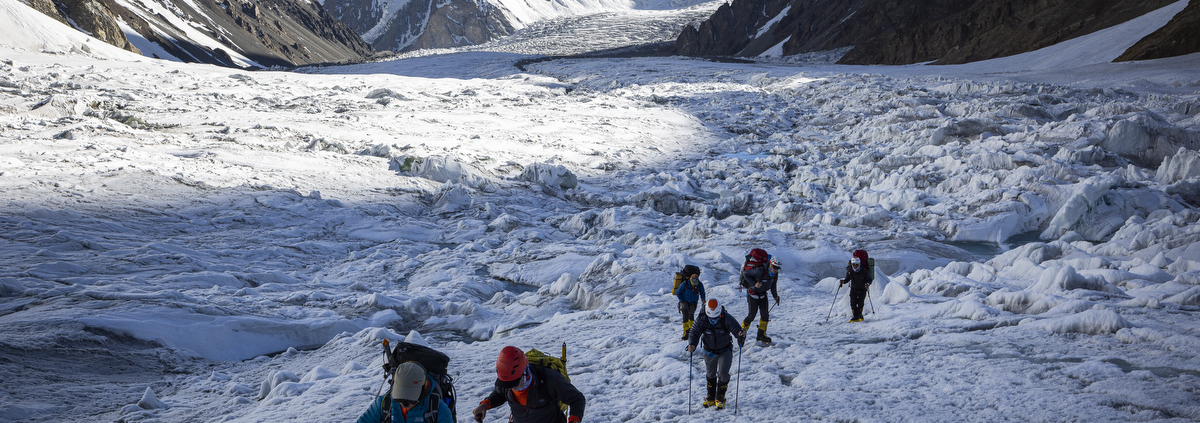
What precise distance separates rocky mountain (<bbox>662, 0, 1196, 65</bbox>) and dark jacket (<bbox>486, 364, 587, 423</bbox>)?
40.1 m

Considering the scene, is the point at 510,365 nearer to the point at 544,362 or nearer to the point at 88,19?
the point at 544,362

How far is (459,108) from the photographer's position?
29.6 m

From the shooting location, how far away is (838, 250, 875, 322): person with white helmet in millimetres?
7352

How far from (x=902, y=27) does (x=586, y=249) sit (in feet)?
190

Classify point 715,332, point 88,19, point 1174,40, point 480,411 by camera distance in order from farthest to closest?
point 88,19 → point 1174,40 → point 715,332 → point 480,411

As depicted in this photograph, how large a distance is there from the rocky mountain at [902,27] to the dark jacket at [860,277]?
3495cm

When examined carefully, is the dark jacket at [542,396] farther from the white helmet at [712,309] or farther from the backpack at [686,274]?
the backpack at [686,274]

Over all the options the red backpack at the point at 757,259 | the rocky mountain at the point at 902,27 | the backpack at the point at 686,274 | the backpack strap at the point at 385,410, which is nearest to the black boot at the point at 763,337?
the red backpack at the point at 757,259

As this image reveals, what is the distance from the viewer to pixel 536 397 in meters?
3.62

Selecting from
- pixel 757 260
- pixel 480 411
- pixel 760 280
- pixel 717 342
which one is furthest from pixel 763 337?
pixel 480 411

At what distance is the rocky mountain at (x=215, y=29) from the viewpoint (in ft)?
179

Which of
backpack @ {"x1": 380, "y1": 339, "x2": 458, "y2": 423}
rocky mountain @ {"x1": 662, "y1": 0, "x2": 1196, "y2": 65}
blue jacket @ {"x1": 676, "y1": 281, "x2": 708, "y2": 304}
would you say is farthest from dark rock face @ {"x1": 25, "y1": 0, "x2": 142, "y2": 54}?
backpack @ {"x1": 380, "y1": 339, "x2": 458, "y2": 423}

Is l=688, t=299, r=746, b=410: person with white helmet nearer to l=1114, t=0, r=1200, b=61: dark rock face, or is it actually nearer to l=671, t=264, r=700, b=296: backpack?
l=671, t=264, r=700, b=296: backpack

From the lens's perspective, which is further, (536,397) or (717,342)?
(717,342)
